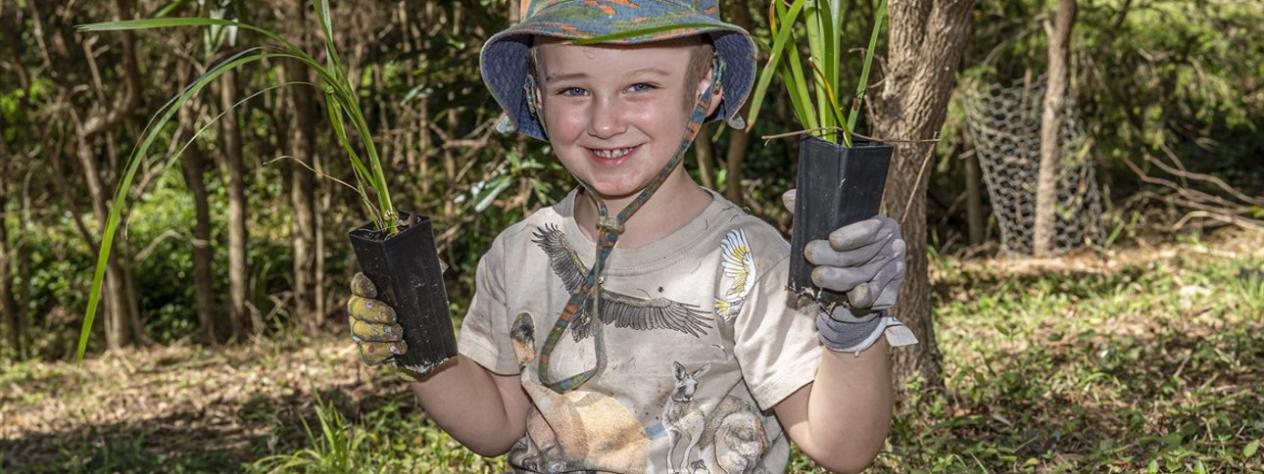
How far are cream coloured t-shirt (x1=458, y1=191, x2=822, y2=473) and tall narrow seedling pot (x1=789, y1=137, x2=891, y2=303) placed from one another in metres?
0.24

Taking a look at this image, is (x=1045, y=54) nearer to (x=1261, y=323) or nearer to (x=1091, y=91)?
(x=1091, y=91)

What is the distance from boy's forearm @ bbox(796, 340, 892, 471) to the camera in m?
1.57

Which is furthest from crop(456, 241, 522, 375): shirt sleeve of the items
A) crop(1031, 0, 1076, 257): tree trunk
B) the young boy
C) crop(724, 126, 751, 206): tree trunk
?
crop(1031, 0, 1076, 257): tree trunk

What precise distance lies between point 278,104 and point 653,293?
19.3ft

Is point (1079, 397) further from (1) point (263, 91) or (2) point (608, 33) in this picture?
(1) point (263, 91)

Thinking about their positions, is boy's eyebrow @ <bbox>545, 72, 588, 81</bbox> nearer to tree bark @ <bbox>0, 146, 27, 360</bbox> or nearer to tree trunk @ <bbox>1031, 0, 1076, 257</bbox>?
tree trunk @ <bbox>1031, 0, 1076, 257</bbox>

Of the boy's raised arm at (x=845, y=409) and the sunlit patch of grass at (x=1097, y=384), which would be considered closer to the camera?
the boy's raised arm at (x=845, y=409)

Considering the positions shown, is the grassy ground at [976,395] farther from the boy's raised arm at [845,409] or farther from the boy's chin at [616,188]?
the boy's chin at [616,188]

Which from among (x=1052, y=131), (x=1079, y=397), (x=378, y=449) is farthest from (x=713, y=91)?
(x=1052, y=131)

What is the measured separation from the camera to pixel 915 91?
3.29m

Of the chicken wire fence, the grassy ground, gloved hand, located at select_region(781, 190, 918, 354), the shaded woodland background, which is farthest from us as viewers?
the chicken wire fence

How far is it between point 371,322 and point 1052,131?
19.9 feet

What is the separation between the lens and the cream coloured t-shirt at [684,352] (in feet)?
5.66

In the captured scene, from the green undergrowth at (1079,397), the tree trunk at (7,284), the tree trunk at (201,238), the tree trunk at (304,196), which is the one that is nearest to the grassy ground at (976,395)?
the green undergrowth at (1079,397)
